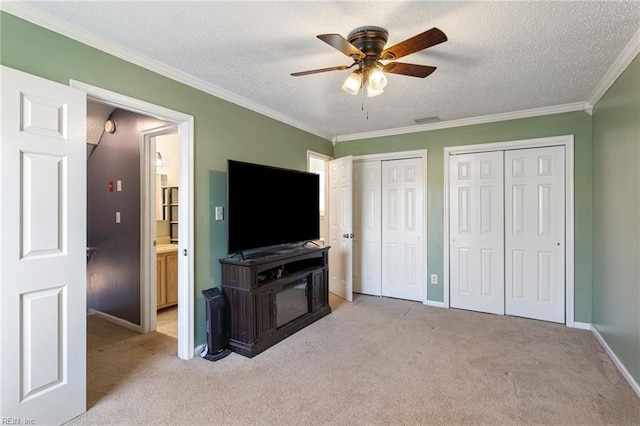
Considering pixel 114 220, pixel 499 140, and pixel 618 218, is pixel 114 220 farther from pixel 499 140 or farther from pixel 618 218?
pixel 618 218

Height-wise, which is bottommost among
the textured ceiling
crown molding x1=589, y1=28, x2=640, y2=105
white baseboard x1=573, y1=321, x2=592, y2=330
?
white baseboard x1=573, y1=321, x2=592, y2=330

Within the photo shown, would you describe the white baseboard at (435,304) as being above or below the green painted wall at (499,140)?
below

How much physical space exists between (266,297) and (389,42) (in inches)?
89.3

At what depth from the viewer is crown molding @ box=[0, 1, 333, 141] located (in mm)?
1786

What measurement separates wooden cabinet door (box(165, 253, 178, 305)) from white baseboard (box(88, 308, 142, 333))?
54 centimetres

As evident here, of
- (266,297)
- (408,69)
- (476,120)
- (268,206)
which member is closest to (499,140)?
(476,120)

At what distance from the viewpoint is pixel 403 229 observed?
14.8 ft

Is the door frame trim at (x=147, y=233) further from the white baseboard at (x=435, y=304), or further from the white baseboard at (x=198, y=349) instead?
the white baseboard at (x=435, y=304)

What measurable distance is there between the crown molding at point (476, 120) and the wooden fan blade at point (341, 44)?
8.27ft

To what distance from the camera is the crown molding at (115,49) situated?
1786 mm

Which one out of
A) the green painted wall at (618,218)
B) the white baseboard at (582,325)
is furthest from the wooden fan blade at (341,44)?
the white baseboard at (582,325)
